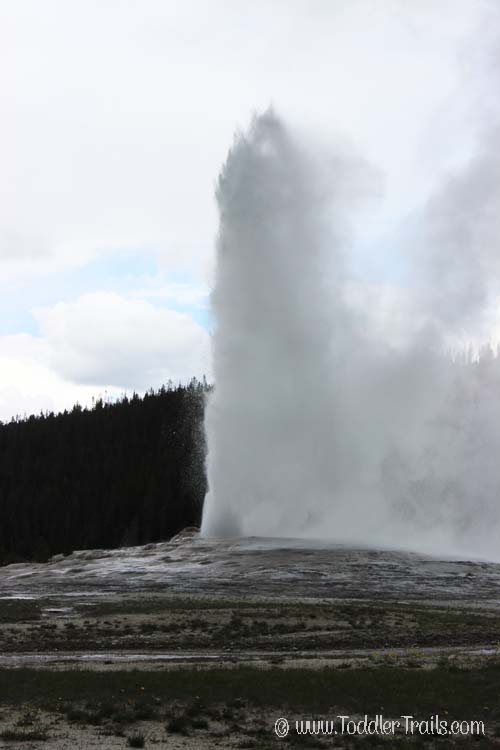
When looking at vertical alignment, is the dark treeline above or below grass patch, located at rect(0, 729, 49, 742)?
above

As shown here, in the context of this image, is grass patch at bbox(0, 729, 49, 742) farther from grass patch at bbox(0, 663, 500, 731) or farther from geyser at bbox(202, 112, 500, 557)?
geyser at bbox(202, 112, 500, 557)

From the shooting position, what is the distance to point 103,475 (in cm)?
11788

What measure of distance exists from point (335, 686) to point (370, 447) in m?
49.2

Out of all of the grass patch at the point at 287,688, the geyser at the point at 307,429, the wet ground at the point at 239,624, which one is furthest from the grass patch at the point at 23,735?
the geyser at the point at 307,429

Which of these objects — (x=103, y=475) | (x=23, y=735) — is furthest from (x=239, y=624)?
(x=103, y=475)

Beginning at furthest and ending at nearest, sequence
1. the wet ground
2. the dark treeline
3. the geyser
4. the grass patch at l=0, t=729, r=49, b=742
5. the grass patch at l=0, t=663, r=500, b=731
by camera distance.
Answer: the dark treeline < the geyser < the wet ground < the grass patch at l=0, t=663, r=500, b=731 < the grass patch at l=0, t=729, r=49, b=742

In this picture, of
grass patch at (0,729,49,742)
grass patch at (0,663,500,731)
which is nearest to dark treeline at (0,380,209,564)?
grass patch at (0,663,500,731)

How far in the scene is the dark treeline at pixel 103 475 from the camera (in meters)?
101

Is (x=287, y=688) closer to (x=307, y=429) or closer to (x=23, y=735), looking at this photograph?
(x=23, y=735)

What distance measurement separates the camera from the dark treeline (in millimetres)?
100625

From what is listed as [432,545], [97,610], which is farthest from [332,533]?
[97,610]

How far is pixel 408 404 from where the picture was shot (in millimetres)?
67688

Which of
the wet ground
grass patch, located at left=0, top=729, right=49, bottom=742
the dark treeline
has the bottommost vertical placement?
grass patch, located at left=0, top=729, right=49, bottom=742

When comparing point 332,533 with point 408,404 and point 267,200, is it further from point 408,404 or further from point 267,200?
point 267,200
